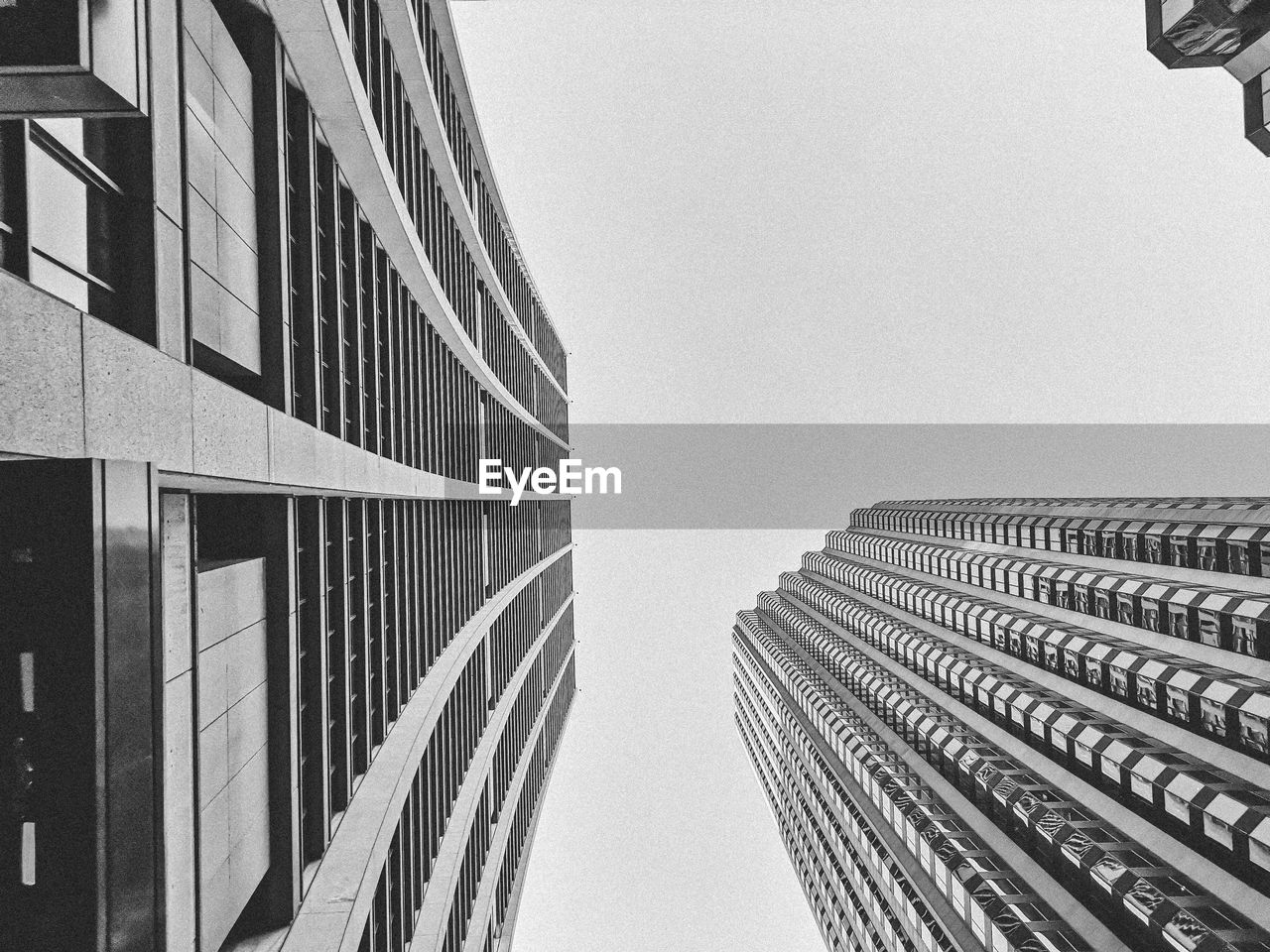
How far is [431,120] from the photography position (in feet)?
131

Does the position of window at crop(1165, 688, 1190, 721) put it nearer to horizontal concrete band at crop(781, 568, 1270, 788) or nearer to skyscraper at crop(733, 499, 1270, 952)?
skyscraper at crop(733, 499, 1270, 952)

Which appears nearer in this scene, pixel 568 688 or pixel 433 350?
pixel 433 350

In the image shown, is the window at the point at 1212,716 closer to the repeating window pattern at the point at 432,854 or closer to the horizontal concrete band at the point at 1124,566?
the horizontal concrete band at the point at 1124,566

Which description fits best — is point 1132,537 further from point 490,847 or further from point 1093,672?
point 490,847

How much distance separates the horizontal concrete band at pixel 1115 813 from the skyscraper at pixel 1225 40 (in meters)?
29.3

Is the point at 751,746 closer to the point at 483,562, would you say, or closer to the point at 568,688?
the point at 568,688

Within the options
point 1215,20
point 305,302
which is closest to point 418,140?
point 305,302

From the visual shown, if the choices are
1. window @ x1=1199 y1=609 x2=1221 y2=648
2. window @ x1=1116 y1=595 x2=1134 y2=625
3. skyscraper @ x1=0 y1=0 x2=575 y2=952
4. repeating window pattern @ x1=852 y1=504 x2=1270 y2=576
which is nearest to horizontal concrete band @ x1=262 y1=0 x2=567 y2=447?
skyscraper @ x1=0 y1=0 x2=575 y2=952

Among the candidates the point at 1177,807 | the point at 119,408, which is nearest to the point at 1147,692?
the point at 1177,807

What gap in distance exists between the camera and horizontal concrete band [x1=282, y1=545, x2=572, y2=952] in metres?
21.2

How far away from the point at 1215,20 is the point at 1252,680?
2672 cm

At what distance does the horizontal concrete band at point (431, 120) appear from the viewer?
33094 mm

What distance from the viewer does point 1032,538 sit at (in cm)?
5491

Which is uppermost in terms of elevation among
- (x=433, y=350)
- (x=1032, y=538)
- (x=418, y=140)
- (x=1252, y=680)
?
(x=418, y=140)
